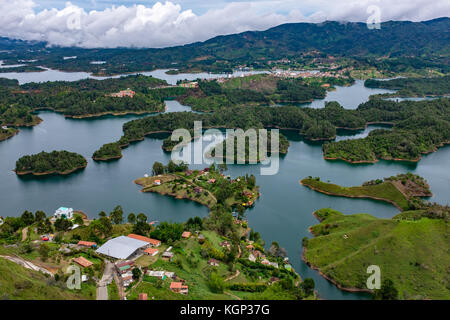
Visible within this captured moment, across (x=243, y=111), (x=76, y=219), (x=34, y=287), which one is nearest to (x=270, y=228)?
(x=76, y=219)

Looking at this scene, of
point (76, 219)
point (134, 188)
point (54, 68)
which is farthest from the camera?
point (54, 68)

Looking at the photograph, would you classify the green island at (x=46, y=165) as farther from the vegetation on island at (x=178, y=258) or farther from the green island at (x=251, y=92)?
the green island at (x=251, y=92)

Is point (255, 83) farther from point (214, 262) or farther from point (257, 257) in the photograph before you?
point (214, 262)

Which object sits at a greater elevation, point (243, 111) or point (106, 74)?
point (106, 74)

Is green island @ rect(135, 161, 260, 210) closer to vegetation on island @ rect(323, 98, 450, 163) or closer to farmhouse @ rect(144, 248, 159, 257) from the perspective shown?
farmhouse @ rect(144, 248, 159, 257)

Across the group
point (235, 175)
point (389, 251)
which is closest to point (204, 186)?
point (235, 175)

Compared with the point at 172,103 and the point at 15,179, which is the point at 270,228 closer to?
the point at 15,179

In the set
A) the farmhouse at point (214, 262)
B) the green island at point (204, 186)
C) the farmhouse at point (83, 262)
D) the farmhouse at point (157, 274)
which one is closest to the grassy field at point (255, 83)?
the green island at point (204, 186)
